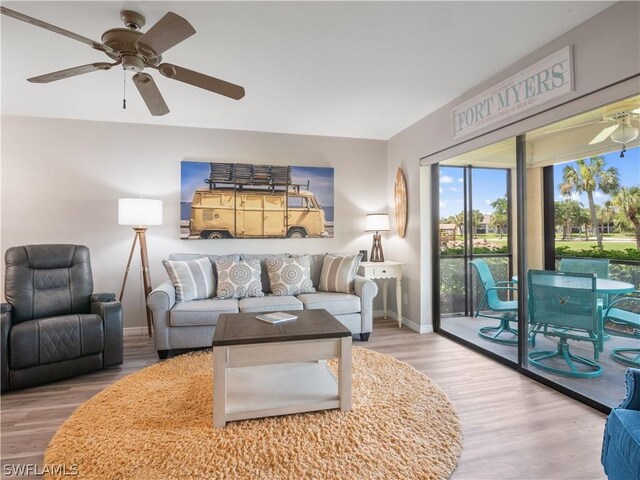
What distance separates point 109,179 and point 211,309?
2.10 metres

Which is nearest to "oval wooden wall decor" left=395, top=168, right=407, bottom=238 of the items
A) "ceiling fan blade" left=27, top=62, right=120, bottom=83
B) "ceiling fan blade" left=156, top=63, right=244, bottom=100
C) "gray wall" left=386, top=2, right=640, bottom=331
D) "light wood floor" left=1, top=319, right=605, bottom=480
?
"gray wall" left=386, top=2, right=640, bottom=331

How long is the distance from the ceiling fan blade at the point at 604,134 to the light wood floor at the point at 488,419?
5.91 ft

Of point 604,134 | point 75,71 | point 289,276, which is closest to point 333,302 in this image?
point 289,276

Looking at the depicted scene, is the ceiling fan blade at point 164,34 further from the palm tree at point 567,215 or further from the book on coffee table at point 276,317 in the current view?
the palm tree at point 567,215

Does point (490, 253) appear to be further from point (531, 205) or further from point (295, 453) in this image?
point (295, 453)

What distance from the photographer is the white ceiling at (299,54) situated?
1.99m

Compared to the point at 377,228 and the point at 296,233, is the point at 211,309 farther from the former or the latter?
the point at 377,228

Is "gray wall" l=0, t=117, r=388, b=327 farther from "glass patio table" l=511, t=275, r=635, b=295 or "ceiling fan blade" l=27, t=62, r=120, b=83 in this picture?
"glass patio table" l=511, t=275, r=635, b=295

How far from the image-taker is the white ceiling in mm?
1993

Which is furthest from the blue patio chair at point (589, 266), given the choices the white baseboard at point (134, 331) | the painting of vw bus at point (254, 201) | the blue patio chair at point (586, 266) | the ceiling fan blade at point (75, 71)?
the white baseboard at point (134, 331)

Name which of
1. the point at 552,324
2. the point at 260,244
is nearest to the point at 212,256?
the point at 260,244

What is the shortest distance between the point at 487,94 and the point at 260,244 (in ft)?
9.64

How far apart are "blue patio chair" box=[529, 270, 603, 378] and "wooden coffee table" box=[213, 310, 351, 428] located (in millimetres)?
1712

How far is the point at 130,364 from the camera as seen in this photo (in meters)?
3.00
